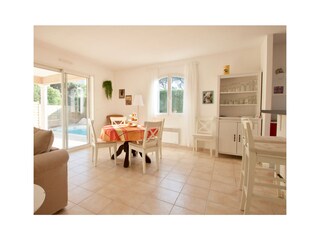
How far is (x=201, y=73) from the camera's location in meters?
3.95

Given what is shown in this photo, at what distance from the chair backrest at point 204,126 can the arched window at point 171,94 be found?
69 cm

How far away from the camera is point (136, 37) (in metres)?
2.77

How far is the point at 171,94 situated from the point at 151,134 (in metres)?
2.12

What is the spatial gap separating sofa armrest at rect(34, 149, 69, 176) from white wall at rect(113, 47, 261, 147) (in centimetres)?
316

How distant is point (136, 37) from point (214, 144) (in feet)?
9.86

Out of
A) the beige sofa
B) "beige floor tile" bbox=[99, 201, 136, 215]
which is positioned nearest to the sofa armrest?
the beige sofa

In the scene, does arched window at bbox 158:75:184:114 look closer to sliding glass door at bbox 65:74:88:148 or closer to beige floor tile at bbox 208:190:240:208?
sliding glass door at bbox 65:74:88:148

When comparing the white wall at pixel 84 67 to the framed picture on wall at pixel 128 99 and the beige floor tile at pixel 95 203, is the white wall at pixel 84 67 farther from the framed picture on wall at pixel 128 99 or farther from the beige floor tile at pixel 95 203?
the beige floor tile at pixel 95 203

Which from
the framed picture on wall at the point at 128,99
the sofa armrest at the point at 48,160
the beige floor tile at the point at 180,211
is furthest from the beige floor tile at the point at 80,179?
the framed picture on wall at the point at 128,99

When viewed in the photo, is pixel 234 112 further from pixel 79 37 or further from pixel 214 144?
pixel 79 37

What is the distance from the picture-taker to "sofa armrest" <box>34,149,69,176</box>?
1318 millimetres
